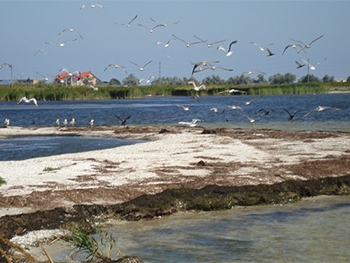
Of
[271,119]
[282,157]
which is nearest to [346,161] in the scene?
[282,157]

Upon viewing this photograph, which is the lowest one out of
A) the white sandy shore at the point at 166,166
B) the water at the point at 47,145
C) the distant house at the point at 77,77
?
the water at the point at 47,145

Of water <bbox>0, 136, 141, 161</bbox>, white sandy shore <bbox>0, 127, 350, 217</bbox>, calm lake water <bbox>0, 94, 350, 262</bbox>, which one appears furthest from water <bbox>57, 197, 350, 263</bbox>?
water <bbox>0, 136, 141, 161</bbox>

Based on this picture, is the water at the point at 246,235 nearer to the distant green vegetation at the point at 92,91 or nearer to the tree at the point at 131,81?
the distant green vegetation at the point at 92,91

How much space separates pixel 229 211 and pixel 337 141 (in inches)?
420

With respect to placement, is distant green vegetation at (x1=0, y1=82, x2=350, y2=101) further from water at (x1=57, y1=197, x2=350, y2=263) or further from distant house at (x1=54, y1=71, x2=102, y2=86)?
water at (x1=57, y1=197, x2=350, y2=263)

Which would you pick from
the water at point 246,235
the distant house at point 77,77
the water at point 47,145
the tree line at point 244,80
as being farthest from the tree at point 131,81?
the water at point 246,235

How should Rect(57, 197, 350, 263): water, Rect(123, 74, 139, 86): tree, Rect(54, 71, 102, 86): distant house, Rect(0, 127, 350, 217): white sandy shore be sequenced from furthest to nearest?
Rect(123, 74, 139, 86): tree, Rect(54, 71, 102, 86): distant house, Rect(0, 127, 350, 217): white sandy shore, Rect(57, 197, 350, 263): water

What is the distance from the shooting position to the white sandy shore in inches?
573

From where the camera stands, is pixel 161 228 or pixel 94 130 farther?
pixel 94 130

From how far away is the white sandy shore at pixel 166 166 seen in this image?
14562 millimetres

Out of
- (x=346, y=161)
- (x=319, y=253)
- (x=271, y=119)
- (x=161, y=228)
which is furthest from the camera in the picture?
(x=271, y=119)

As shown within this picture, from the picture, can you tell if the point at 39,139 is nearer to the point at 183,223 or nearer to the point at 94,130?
the point at 94,130

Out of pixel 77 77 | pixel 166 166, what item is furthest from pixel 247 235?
pixel 77 77

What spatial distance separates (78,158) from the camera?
63.0ft
